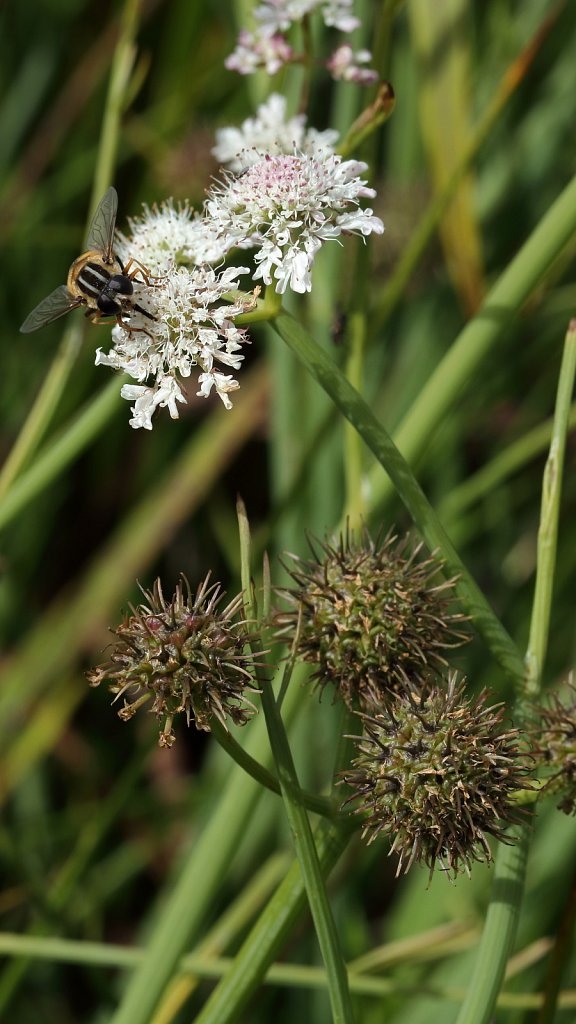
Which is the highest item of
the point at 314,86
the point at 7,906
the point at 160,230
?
the point at 314,86

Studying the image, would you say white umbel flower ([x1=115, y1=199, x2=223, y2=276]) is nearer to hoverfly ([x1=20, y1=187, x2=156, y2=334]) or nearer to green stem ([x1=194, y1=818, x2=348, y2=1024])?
hoverfly ([x1=20, y1=187, x2=156, y2=334])

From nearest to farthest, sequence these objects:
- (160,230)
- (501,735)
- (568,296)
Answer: (501,735), (160,230), (568,296)

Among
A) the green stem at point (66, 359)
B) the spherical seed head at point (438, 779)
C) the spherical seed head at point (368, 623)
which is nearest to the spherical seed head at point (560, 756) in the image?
the spherical seed head at point (438, 779)

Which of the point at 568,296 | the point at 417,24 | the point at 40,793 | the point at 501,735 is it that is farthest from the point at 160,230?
the point at 40,793

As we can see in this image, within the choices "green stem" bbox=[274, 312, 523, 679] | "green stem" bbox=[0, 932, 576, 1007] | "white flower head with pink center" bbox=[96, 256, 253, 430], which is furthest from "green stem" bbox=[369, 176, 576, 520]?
"green stem" bbox=[0, 932, 576, 1007]

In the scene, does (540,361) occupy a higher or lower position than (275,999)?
higher

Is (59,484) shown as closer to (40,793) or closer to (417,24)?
(40,793)

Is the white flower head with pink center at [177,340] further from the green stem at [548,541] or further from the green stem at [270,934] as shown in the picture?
the green stem at [270,934]

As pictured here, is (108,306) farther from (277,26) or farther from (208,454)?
(208,454)
